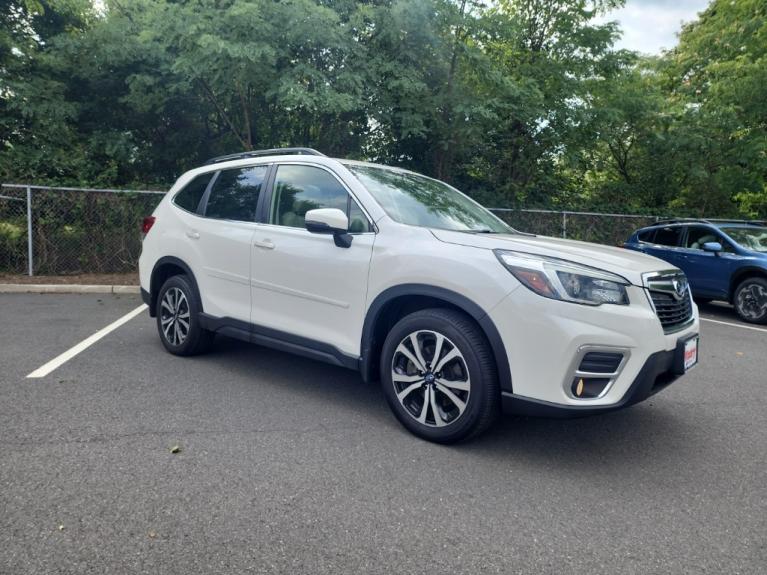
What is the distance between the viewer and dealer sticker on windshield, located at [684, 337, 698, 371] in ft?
10.5

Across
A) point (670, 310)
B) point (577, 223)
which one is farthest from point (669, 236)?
point (670, 310)

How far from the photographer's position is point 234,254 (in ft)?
14.4

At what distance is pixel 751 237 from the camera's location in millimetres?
8930

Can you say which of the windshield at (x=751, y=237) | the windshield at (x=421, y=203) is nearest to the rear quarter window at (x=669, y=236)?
the windshield at (x=751, y=237)

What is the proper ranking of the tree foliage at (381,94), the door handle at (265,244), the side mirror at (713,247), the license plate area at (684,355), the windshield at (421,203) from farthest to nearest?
the tree foliage at (381,94), the side mirror at (713,247), the door handle at (265,244), the windshield at (421,203), the license plate area at (684,355)

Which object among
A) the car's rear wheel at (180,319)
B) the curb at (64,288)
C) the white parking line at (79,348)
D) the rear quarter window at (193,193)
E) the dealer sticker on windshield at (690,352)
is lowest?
the curb at (64,288)

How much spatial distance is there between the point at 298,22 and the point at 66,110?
18.5ft

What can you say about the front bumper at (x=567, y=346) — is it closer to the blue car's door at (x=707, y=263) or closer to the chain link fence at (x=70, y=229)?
the blue car's door at (x=707, y=263)

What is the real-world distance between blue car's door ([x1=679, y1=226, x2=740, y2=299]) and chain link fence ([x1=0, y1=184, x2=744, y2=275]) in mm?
9560

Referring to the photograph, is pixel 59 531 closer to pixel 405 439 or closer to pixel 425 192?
pixel 405 439

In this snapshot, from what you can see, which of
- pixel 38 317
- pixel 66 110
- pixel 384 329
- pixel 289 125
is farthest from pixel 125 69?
pixel 384 329

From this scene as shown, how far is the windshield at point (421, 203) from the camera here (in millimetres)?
3804

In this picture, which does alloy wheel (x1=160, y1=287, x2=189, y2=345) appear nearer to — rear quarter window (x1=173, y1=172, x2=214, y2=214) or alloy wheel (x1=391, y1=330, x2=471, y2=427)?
rear quarter window (x1=173, y1=172, x2=214, y2=214)

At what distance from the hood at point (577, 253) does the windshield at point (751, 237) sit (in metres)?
6.58
